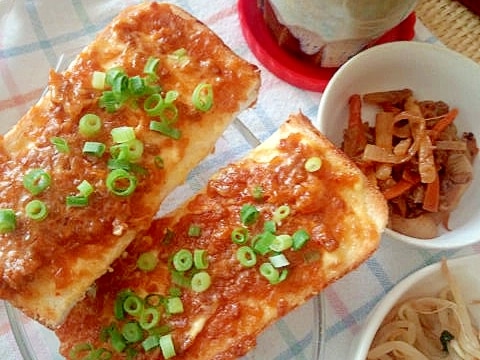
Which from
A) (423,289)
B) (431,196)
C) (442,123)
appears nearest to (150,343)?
(423,289)

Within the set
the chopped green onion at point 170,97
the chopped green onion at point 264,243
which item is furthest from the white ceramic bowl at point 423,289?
the chopped green onion at point 170,97

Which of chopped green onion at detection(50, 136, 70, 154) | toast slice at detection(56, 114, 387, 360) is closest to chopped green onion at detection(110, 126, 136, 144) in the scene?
chopped green onion at detection(50, 136, 70, 154)

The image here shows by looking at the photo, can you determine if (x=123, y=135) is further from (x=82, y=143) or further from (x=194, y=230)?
(x=194, y=230)

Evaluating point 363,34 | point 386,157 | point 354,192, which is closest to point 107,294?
point 354,192

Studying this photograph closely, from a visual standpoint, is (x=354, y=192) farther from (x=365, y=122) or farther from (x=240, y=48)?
(x=240, y=48)

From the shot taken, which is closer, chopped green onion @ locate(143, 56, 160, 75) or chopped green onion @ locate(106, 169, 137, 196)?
chopped green onion @ locate(106, 169, 137, 196)

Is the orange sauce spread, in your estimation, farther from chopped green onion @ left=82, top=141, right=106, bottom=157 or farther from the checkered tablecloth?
the checkered tablecloth

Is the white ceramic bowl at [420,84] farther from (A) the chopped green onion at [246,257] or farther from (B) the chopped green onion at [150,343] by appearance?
(B) the chopped green onion at [150,343]
